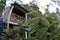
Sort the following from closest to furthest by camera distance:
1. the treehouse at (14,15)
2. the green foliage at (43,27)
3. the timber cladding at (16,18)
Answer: the green foliage at (43,27) → the treehouse at (14,15) → the timber cladding at (16,18)

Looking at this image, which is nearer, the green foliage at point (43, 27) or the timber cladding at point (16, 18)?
the green foliage at point (43, 27)

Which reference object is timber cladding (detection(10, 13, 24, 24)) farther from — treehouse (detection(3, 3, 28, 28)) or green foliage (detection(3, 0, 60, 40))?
green foliage (detection(3, 0, 60, 40))

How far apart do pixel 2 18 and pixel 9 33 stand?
1.41 metres

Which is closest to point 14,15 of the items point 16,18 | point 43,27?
point 16,18

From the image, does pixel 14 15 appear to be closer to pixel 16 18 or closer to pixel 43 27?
pixel 16 18

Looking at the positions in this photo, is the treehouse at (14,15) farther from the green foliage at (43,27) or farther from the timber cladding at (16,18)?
the green foliage at (43,27)

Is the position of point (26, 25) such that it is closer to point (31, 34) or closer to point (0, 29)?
point (31, 34)

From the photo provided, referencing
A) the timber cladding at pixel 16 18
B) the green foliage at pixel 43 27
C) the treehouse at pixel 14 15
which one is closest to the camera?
the green foliage at pixel 43 27

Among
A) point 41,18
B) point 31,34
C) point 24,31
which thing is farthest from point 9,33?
point 41,18

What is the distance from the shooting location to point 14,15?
9.20 m

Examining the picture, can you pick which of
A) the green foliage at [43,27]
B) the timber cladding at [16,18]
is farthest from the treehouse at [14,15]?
the green foliage at [43,27]

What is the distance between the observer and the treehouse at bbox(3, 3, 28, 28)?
8.53 m

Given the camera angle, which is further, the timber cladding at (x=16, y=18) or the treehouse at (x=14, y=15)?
the timber cladding at (x=16, y=18)

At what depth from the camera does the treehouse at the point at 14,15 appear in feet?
28.0
